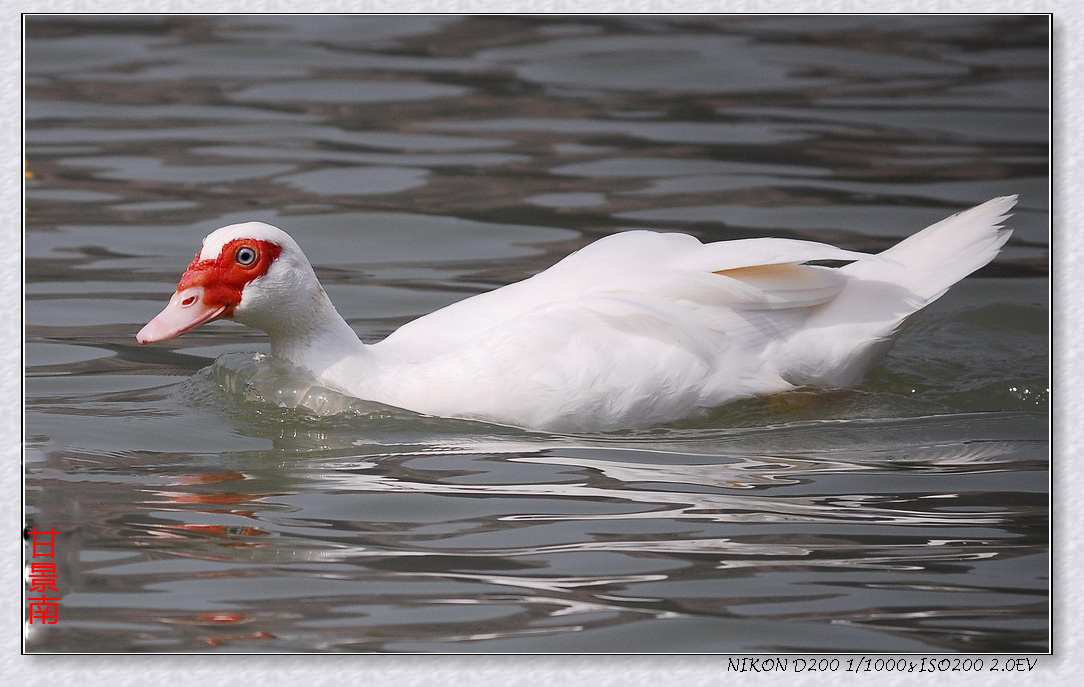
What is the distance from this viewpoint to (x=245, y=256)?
508 cm

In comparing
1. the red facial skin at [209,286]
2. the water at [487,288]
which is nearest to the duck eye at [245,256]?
the red facial skin at [209,286]

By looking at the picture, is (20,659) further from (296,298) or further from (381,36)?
(381,36)

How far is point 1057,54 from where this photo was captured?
455cm

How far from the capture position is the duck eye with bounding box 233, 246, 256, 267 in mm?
5059

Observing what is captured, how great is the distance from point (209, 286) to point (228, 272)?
84 millimetres

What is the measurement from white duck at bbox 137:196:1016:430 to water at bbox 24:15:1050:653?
12cm

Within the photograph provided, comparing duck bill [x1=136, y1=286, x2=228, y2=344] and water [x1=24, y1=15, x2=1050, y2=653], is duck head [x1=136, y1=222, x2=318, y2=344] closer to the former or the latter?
duck bill [x1=136, y1=286, x2=228, y2=344]

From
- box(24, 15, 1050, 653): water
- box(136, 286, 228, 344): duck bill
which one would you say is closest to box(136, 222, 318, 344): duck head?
box(136, 286, 228, 344): duck bill

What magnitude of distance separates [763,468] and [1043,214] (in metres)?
3.57

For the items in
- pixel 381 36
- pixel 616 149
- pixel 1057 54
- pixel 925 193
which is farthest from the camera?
pixel 381 36

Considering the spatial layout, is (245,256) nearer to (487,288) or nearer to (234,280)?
(234,280)

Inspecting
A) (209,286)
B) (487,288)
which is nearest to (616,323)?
(209,286)

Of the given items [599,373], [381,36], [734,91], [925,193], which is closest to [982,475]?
[599,373]

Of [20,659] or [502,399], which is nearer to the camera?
[20,659]
